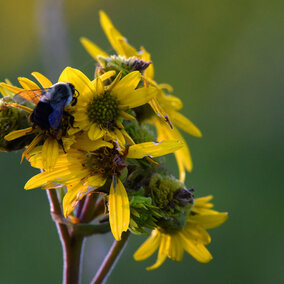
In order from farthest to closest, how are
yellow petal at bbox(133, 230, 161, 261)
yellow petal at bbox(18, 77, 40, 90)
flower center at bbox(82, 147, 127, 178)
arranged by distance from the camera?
yellow petal at bbox(133, 230, 161, 261), flower center at bbox(82, 147, 127, 178), yellow petal at bbox(18, 77, 40, 90)

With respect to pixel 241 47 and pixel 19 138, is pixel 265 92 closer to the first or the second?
pixel 241 47

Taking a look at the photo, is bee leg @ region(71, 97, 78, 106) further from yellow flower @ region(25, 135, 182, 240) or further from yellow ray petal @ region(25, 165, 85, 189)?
yellow ray petal @ region(25, 165, 85, 189)

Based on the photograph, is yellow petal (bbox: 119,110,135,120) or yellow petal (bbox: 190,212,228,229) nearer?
yellow petal (bbox: 119,110,135,120)

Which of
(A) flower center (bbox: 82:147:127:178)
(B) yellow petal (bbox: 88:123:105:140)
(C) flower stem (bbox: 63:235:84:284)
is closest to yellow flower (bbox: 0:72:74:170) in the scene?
(B) yellow petal (bbox: 88:123:105:140)

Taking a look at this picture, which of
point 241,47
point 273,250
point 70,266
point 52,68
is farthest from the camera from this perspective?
point 241,47

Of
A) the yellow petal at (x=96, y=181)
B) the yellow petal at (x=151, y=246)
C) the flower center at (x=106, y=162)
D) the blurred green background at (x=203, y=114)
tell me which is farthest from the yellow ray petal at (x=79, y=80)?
the yellow petal at (x=151, y=246)

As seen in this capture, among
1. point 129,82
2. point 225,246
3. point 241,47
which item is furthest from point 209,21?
point 129,82

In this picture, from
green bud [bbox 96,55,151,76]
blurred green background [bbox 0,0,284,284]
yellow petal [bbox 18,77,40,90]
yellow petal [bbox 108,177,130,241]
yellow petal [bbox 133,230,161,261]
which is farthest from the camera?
blurred green background [bbox 0,0,284,284]
